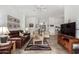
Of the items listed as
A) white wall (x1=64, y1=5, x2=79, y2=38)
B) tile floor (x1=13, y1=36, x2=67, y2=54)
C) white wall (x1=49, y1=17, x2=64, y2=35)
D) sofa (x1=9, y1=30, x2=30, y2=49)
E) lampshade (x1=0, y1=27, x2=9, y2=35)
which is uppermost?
white wall (x1=64, y1=5, x2=79, y2=38)

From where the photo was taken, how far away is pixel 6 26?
3510mm

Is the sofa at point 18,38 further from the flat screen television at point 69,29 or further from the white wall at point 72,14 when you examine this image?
the white wall at point 72,14

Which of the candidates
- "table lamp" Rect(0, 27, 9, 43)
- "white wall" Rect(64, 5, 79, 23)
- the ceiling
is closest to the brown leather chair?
"table lamp" Rect(0, 27, 9, 43)

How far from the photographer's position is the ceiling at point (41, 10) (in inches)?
141

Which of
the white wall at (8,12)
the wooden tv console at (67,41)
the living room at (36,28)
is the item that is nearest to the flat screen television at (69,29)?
the living room at (36,28)

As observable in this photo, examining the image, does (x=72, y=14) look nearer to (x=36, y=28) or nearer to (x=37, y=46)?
(x=36, y=28)

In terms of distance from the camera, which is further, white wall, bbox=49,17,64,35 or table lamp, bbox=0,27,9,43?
white wall, bbox=49,17,64,35

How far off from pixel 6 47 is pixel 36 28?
3.13 ft

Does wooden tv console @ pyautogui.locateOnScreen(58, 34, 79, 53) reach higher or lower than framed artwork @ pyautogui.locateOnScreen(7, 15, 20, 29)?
lower

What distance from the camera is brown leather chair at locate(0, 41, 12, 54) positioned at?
350cm

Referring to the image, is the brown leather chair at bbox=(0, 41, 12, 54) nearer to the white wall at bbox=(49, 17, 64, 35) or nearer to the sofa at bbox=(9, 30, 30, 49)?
the sofa at bbox=(9, 30, 30, 49)
